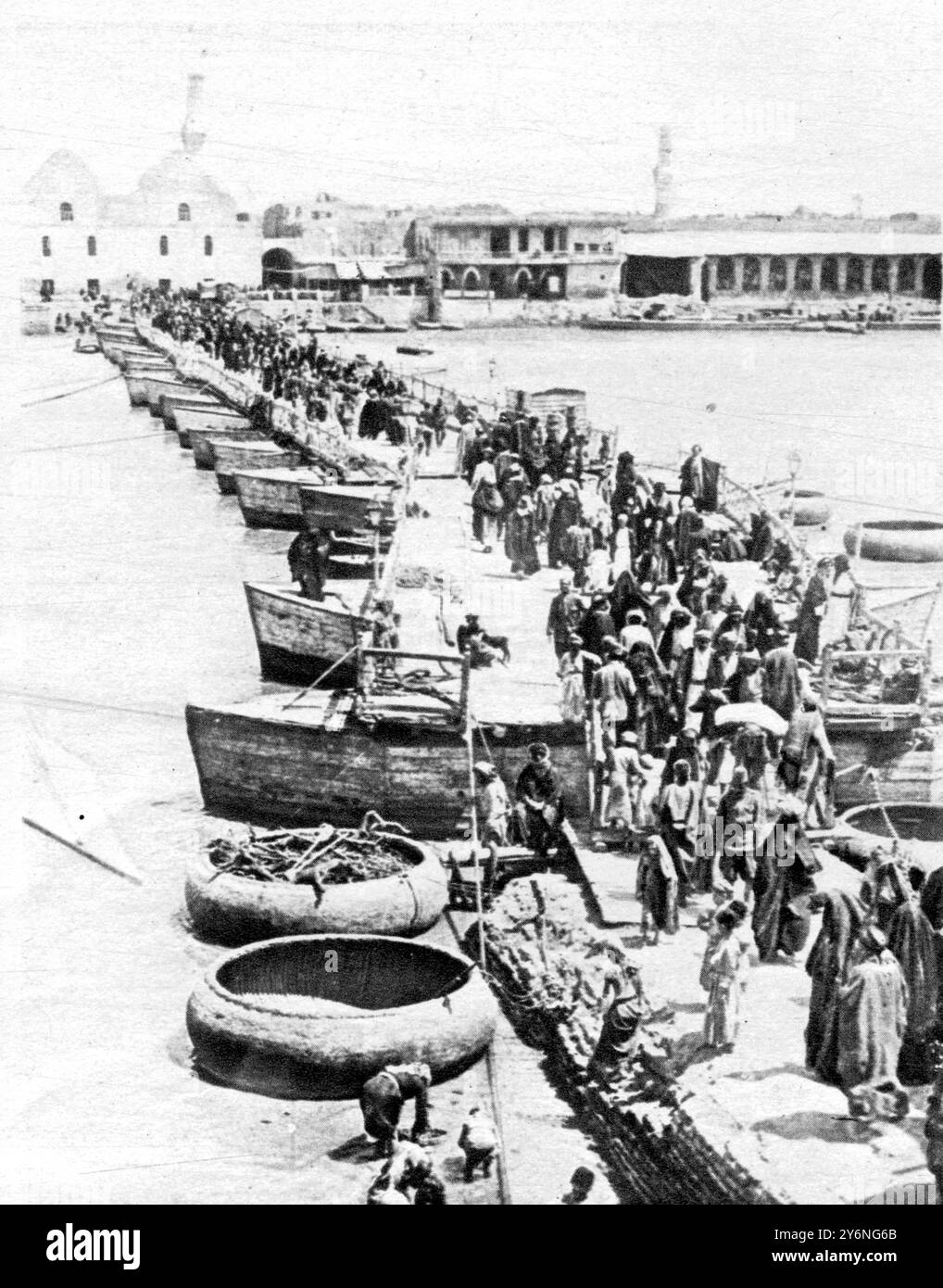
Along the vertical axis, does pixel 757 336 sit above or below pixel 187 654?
above

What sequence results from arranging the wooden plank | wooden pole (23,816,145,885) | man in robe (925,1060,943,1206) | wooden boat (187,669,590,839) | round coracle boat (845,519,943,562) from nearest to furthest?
man in robe (925,1060,943,1206)
the wooden plank
wooden pole (23,816,145,885)
wooden boat (187,669,590,839)
round coracle boat (845,519,943,562)

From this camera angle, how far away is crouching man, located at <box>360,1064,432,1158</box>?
972cm

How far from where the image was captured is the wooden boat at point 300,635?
1833cm

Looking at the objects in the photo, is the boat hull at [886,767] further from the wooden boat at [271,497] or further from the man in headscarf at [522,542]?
the wooden boat at [271,497]

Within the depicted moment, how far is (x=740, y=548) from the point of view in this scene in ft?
69.1

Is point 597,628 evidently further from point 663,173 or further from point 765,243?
point 765,243

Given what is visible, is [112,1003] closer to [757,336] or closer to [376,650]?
[376,650]

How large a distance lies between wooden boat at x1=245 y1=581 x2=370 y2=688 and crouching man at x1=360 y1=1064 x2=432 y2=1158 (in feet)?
27.2

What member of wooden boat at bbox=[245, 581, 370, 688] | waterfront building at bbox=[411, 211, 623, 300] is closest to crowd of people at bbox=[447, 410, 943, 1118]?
wooden boat at bbox=[245, 581, 370, 688]

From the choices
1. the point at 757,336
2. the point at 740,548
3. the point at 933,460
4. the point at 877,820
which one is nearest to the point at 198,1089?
the point at 877,820

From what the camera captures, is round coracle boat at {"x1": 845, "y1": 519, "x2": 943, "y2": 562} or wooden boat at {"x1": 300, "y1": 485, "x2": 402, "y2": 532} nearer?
round coracle boat at {"x1": 845, "y1": 519, "x2": 943, "y2": 562}

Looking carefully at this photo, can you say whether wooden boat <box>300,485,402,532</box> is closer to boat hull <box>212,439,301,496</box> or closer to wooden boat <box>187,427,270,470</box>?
boat hull <box>212,439,301,496</box>

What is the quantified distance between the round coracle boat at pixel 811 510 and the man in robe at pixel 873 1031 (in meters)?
19.5
